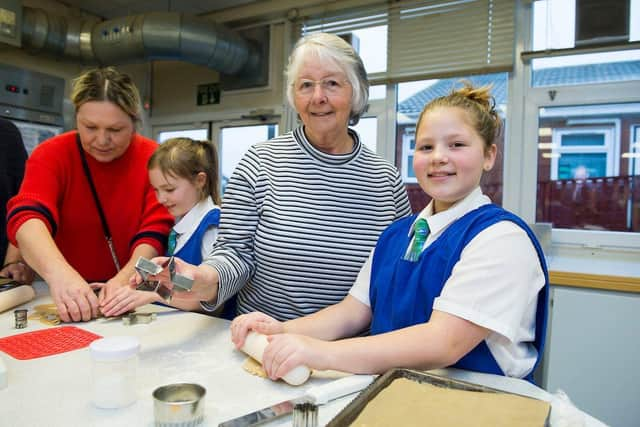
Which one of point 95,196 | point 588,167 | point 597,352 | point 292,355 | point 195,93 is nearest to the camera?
point 292,355

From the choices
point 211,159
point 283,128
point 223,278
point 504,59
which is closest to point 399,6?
point 504,59

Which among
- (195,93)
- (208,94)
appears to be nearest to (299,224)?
(208,94)

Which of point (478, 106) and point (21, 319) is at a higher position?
point (478, 106)

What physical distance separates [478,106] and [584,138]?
2.08m

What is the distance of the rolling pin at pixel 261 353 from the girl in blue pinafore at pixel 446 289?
13 mm

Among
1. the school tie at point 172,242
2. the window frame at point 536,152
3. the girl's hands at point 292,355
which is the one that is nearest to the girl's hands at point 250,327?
the girl's hands at point 292,355

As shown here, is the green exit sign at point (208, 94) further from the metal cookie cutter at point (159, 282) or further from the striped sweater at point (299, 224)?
the metal cookie cutter at point (159, 282)

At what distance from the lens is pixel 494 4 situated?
2809 millimetres

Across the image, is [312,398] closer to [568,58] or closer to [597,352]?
[597,352]

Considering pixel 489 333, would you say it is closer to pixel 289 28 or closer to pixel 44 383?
pixel 44 383

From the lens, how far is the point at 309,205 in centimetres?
119

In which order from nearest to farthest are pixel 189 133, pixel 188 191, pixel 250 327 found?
pixel 250 327 < pixel 188 191 < pixel 189 133

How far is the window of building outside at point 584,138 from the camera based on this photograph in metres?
2.51

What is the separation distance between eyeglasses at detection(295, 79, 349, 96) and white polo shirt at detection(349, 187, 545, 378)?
0.55 metres
